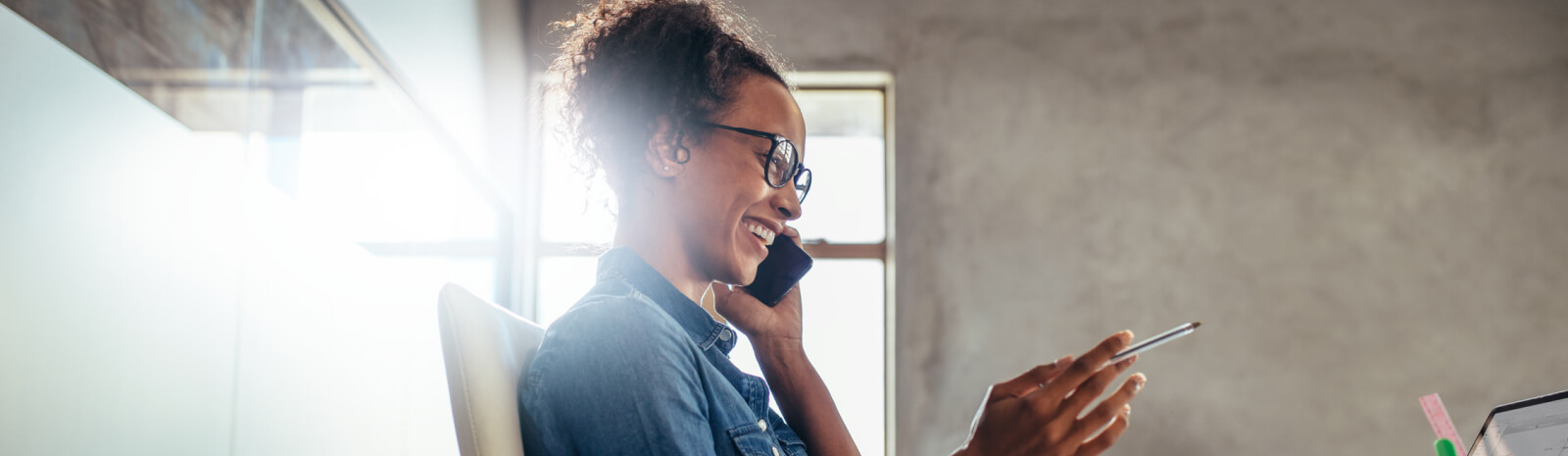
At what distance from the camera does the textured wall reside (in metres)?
3.25

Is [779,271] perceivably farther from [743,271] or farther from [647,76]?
[647,76]

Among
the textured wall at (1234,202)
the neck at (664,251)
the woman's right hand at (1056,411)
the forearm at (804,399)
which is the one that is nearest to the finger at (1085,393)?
the woman's right hand at (1056,411)

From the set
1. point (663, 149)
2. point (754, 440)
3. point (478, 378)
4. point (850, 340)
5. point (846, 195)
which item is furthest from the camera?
point (846, 195)

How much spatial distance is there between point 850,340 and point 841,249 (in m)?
0.30

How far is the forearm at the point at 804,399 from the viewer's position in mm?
1157

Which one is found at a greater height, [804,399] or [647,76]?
[647,76]

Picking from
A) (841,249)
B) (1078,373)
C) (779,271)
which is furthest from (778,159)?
(841,249)

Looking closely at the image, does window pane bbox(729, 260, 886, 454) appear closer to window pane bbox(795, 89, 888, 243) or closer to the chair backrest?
window pane bbox(795, 89, 888, 243)

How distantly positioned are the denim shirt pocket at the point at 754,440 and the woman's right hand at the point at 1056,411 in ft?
0.60

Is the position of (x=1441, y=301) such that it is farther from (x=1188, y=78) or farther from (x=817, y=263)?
(x=817, y=263)

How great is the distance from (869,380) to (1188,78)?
1.48m

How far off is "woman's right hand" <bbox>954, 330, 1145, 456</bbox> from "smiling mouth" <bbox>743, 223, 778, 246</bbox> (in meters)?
0.29

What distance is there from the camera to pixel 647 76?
1.05 meters

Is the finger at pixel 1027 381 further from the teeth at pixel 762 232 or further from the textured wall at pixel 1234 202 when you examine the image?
the textured wall at pixel 1234 202
